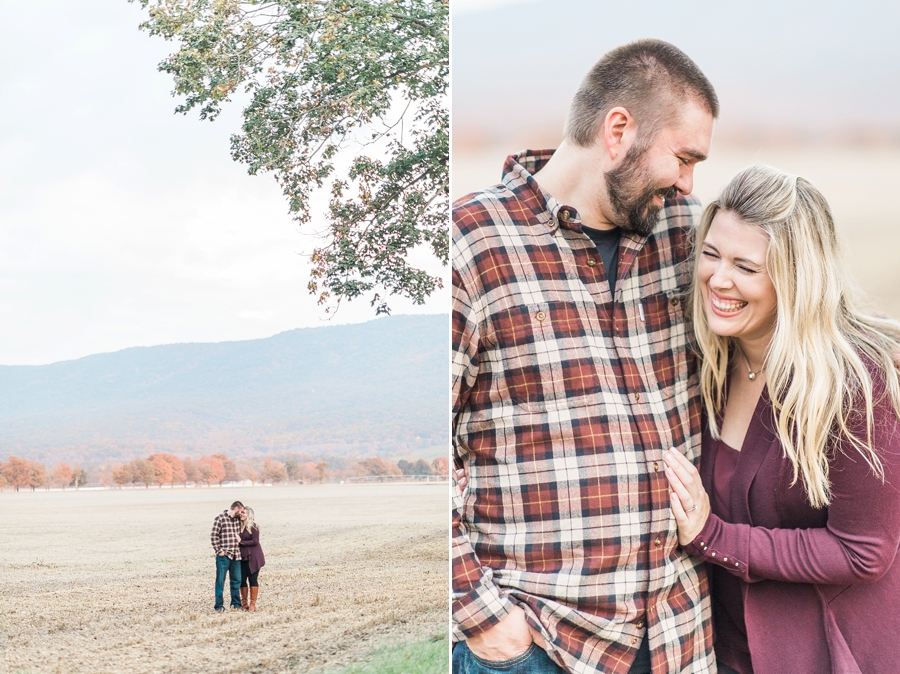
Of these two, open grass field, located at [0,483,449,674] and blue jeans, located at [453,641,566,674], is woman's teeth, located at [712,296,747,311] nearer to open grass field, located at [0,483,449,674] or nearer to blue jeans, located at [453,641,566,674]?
blue jeans, located at [453,641,566,674]

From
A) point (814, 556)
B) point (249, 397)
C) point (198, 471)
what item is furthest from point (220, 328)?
point (814, 556)

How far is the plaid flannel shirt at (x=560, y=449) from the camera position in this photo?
1.29 metres

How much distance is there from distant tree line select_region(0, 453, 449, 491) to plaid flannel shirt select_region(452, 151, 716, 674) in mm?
2803

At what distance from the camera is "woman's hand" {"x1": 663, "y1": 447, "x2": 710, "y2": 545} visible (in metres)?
1.33

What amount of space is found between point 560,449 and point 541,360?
15cm

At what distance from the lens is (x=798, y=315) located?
1.29 m

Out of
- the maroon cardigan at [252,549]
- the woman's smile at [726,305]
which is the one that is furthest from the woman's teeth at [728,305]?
the maroon cardigan at [252,549]

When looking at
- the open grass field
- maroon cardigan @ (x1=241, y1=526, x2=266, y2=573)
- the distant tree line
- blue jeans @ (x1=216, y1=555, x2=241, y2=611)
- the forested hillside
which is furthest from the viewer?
maroon cardigan @ (x1=241, y1=526, x2=266, y2=573)

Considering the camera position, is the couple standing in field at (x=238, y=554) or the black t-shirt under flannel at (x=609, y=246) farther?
the couple standing in field at (x=238, y=554)

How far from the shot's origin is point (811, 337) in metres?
1.29

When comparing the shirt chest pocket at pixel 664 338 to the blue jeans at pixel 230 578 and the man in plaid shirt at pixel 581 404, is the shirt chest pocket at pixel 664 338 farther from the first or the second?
the blue jeans at pixel 230 578

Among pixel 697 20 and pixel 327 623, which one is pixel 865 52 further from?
pixel 327 623

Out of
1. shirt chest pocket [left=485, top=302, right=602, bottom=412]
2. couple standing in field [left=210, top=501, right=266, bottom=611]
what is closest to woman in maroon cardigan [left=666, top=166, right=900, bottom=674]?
shirt chest pocket [left=485, top=302, right=602, bottom=412]

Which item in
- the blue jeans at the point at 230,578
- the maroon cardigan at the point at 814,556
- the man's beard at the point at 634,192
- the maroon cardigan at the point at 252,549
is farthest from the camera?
the maroon cardigan at the point at 252,549
